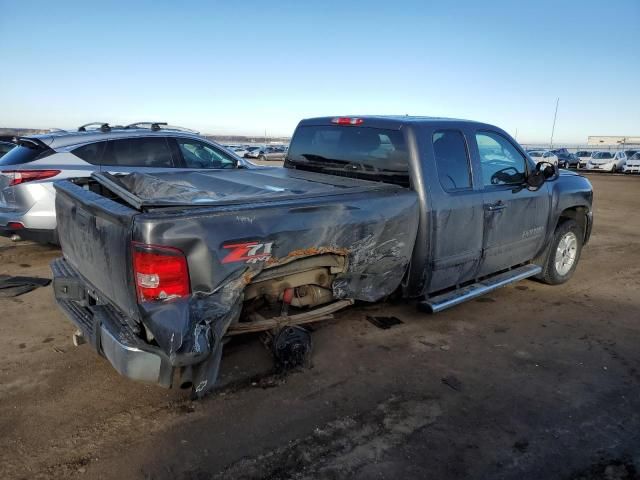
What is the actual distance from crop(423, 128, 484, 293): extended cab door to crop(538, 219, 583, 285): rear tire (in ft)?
5.49

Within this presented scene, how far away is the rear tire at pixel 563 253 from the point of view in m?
5.52

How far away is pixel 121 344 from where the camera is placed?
2.61m

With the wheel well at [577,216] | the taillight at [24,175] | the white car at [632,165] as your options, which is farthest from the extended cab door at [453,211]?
the white car at [632,165]

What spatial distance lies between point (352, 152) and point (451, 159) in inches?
35.2

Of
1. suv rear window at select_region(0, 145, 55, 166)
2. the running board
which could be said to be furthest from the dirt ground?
suv rear window at select_region(0, 145, 55, 166)

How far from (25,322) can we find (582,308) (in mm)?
5506

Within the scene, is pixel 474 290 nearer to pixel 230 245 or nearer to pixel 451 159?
pixel 451 159

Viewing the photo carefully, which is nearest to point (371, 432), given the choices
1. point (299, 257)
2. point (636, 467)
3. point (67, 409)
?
point (299, 257)

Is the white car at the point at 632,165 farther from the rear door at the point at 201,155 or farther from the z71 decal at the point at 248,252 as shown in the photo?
the z71 decal at the point at 248,252

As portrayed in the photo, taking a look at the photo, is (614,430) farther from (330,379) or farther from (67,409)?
(67,409)

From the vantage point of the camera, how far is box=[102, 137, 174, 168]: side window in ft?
20.6

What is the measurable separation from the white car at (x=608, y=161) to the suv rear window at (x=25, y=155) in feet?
120

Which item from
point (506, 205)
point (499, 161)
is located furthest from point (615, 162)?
point (506, 205)

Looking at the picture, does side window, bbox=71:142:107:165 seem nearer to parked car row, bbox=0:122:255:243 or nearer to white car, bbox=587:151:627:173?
parked car row, bbox=0:122:255:243
